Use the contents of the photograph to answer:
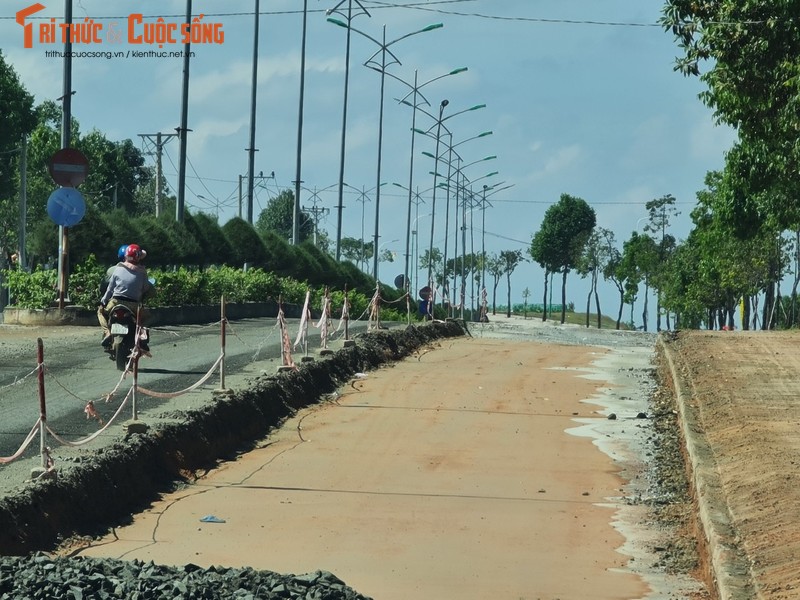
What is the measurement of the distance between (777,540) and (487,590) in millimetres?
2301

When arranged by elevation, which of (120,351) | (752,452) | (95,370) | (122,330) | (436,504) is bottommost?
(436,504)

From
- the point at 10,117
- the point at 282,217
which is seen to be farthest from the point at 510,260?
the point at 10,117

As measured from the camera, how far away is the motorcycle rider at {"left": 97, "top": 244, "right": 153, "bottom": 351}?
60.0 feet

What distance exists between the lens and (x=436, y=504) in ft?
44.2

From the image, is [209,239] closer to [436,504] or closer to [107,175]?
[436,504]

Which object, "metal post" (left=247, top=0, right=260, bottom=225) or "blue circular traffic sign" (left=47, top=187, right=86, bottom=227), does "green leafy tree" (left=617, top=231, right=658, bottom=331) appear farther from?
"blue circular traffic sign" (left=47, top=187, right=86, bottom=227)

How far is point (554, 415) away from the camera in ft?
67.3

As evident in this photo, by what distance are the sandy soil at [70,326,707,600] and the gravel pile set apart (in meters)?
1.71

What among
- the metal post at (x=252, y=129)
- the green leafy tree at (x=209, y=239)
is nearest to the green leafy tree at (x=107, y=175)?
the metal post at (x=252, y=129)

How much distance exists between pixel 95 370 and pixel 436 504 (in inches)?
320

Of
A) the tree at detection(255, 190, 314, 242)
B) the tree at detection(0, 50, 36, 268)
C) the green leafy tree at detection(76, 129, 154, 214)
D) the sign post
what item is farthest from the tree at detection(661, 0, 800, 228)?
the tree at detection(255, 190, 314, 242)

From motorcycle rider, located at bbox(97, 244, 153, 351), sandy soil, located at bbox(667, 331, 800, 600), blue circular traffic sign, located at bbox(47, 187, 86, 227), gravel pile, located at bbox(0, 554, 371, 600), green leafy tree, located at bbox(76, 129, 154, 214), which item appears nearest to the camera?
gravel pile, located at bbox(0, 554, 371, 600)

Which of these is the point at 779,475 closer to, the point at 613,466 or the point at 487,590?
the point at 613,466

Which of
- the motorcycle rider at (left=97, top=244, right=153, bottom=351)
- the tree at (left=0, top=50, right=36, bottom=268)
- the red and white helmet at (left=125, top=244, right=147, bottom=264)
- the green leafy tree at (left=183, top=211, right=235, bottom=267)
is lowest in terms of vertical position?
the motorcycle rider at (left=97, top=244, right=153, bottom=351)
